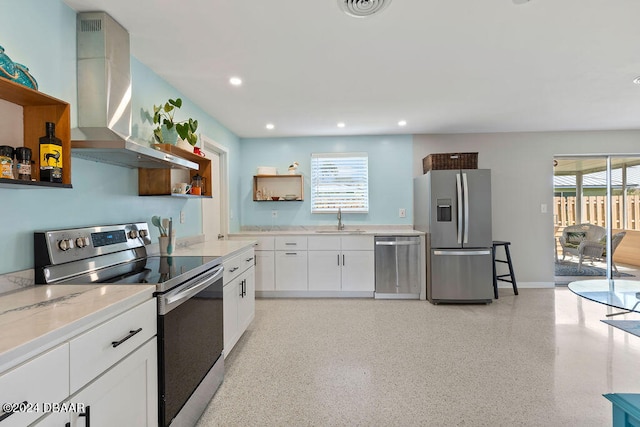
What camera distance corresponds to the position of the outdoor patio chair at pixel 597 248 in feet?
15.1

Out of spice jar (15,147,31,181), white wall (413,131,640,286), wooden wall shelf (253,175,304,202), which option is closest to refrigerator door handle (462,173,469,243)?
white wall (413,131,640,286)

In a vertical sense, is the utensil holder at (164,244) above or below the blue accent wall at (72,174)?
below

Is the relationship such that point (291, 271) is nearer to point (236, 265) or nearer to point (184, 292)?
point (236, 265)

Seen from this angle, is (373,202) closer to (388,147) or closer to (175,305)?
(388,147)

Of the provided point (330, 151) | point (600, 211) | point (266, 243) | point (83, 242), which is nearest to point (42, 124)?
point (83, 242)

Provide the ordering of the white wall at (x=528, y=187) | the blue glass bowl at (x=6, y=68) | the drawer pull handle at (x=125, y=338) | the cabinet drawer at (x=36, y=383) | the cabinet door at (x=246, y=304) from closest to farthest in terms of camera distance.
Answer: the cabinet drawer at (x=36, y=383) → the drawer pull handle at (x=125, y=338) → the blue glass bowl at (x=6, y=68) → the cabinet door at (x=246, y=304) → the white wall at (x=528, y=187)

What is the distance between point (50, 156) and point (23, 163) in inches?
4.0

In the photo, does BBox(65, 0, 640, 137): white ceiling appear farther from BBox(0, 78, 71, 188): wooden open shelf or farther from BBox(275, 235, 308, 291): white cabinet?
BBox(275, 235, 308, 291): white cabinet

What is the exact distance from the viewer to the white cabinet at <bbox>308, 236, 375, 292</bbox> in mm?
4188

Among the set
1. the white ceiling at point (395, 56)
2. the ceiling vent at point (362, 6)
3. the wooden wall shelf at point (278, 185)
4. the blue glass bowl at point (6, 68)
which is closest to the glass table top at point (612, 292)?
the white ceiling at point (395, 56)

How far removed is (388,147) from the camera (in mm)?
4691

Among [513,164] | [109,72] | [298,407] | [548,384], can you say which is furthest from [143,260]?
[513,164]

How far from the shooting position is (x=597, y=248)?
15.5 ft

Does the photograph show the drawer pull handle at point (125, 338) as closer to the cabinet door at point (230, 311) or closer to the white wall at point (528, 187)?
the cabinet door at point (230, 311)
